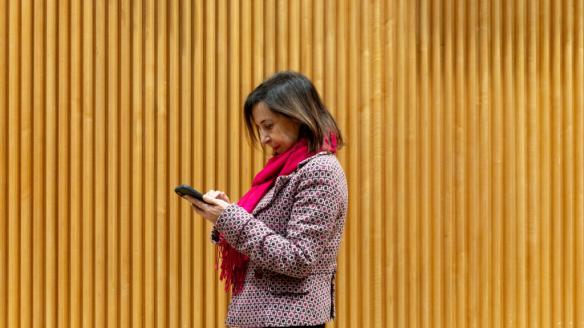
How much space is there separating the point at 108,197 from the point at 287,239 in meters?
1.48

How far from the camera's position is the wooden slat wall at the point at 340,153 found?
112 inches

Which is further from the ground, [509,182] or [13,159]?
[13,159]

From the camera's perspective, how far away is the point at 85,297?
2.83m

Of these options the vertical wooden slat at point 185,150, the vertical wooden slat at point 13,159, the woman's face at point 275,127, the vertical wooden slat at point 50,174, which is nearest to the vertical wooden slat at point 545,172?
the vertical wooden slat at point 185,150

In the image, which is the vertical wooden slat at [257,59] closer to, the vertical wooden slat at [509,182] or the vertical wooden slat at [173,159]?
the vertical wooden slat at [173,159]

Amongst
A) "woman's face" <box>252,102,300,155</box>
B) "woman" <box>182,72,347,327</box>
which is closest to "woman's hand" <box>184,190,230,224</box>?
"woman" <box>182,72,347,327</box>

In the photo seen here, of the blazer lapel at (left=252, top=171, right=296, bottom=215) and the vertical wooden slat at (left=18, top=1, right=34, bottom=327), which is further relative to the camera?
the vertical wooden slat at (left=18, top=1, right=34, bottom=327)

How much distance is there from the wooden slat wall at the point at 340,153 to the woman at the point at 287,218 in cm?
121

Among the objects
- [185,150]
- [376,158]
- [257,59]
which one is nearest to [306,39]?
[257,59]

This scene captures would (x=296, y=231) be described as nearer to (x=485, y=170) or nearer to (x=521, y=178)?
(x=485, y=170)

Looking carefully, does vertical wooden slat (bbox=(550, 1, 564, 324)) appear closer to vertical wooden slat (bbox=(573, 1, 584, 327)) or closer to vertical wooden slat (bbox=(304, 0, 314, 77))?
vertical wooden slat (bbox=(573, 1, 584, 327))

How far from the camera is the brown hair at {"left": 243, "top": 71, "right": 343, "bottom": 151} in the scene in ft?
5.31

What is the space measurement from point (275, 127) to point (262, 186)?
5.9 inches

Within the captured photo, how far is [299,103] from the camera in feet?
5.32
